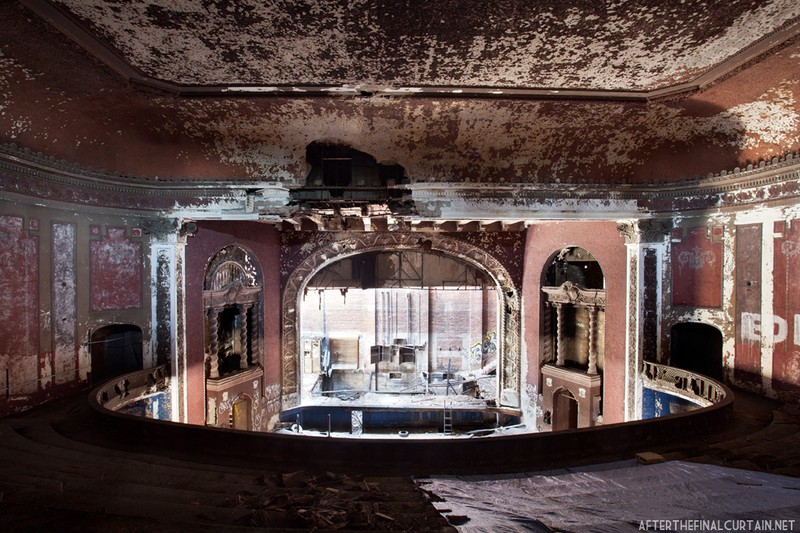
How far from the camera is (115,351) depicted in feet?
26.1

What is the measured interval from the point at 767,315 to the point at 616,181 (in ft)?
10.4

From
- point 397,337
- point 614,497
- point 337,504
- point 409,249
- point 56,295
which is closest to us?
point 337,504

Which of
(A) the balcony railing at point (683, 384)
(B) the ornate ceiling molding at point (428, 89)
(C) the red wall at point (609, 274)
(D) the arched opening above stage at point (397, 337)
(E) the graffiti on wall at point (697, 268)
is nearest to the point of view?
(B) the ornate ceiling molding at point (428, 89)

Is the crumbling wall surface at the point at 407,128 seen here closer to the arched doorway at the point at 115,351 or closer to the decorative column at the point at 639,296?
the decorative column at the point at 639,296

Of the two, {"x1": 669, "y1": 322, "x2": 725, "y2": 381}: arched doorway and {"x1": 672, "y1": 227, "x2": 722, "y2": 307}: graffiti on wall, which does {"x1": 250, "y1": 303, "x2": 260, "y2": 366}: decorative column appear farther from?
{"x1": 669, "y1": 322, "x2": 725, "y2": 381}: arched doorway

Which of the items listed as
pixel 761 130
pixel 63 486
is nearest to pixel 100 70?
pixel 63 486

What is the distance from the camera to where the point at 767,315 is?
650 cm

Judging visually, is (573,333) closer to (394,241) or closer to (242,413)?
(394,241)

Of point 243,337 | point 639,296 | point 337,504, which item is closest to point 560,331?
point 639,296

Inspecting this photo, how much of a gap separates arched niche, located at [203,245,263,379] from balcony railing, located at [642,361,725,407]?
8791 millimetres

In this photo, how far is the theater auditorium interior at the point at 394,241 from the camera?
3.33m

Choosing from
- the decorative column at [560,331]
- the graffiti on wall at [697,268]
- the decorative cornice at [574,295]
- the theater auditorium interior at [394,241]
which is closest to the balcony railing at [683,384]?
the theater auditorium interior at [394,241]

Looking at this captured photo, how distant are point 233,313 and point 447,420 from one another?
7330 mm

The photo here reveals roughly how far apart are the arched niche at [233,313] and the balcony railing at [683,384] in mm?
8791
